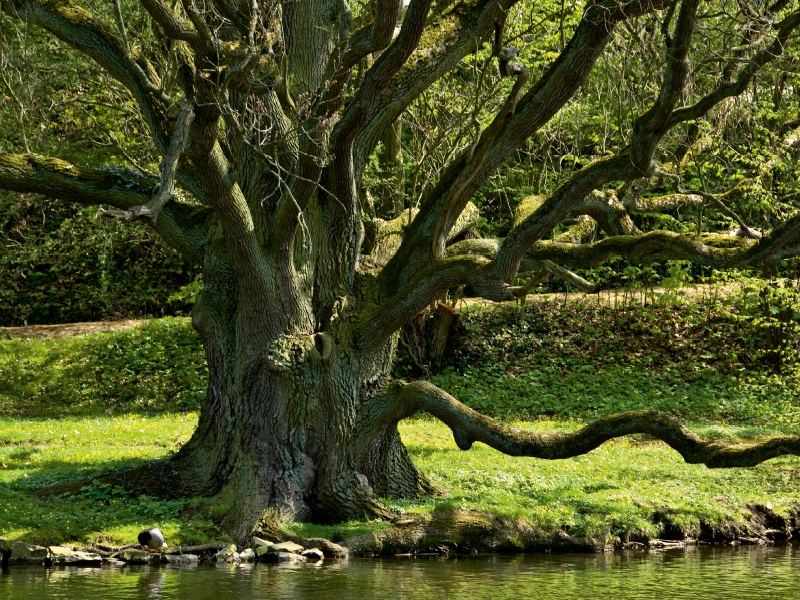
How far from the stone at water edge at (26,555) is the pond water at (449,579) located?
1.16ft

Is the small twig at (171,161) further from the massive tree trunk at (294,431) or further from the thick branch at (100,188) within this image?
the massive tree trunk at (294,431)

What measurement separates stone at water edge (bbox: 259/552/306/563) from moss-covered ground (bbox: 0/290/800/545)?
53 cm

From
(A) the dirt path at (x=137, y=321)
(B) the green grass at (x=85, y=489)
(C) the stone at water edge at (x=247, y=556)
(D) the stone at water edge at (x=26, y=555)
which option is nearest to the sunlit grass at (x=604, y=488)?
(C) the stone at water edge at (x=247, y=556)

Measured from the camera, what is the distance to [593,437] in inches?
548

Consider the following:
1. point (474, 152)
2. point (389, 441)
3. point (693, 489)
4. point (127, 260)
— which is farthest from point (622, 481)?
point (127, 260)

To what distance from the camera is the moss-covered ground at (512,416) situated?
14477 millimetres

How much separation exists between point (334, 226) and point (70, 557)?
6.09 meters

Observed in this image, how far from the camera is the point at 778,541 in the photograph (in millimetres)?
15164

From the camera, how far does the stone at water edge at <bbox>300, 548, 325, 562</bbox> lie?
13.1m

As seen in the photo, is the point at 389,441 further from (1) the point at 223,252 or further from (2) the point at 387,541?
(1) the point at 223,252

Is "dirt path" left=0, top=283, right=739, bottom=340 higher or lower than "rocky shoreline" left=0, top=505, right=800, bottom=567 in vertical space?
higher


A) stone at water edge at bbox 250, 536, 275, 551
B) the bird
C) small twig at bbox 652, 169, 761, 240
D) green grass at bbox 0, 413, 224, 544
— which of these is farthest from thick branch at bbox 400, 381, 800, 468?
the bird

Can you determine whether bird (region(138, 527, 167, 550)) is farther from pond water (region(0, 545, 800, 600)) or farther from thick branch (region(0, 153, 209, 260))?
thick branch (region(0, 153, 209, 260))

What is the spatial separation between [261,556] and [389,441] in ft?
9.02
